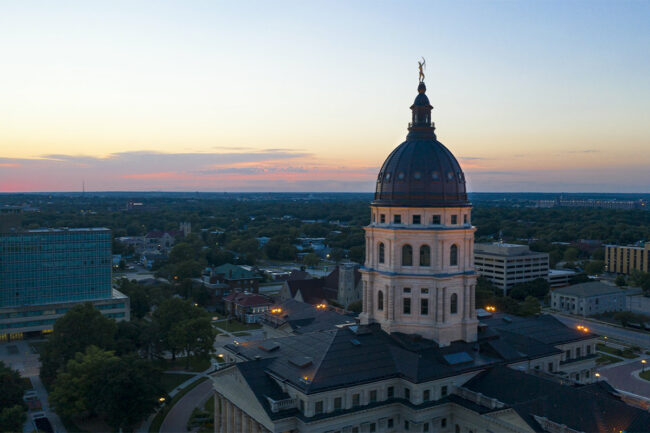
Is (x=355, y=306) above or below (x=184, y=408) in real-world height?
above

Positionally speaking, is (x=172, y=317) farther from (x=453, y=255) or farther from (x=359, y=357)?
(x=453, y=255)

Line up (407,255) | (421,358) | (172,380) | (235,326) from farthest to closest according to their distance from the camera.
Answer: (235,326) < (172,380) < (407,255) < (421,358)

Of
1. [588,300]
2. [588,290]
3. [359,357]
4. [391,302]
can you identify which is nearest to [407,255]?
[391,302]

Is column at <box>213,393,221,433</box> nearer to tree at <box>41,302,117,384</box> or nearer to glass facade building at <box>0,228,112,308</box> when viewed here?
tree at <box>41,302,117,384</box>

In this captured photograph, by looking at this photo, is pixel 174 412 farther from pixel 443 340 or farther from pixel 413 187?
pixel 413 187

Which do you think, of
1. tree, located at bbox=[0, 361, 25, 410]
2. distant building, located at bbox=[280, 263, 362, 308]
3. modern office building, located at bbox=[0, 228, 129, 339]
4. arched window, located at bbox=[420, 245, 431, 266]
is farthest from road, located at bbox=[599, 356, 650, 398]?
modern office building, located at bbox=[0, 228, 129, 339]

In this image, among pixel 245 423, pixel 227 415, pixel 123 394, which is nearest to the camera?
pixel 245 423

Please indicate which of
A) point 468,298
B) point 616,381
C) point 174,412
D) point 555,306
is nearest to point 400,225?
point 468,298
